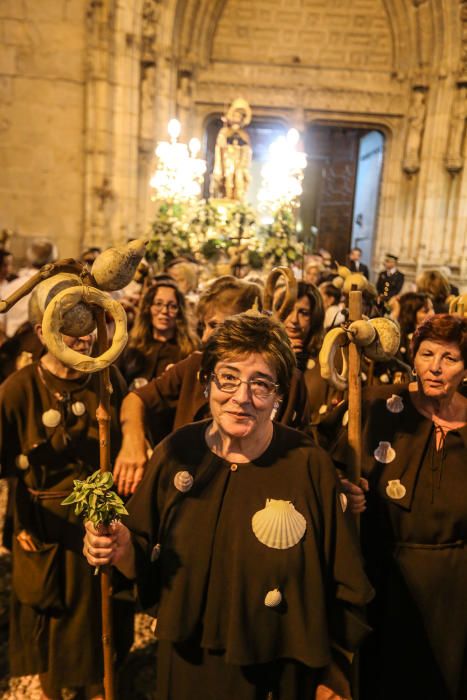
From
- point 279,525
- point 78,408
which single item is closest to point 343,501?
point 279,525

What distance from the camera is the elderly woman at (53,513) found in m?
2.57

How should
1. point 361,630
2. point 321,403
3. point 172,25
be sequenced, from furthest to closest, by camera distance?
point 172,25, point 321,403, point 361,630

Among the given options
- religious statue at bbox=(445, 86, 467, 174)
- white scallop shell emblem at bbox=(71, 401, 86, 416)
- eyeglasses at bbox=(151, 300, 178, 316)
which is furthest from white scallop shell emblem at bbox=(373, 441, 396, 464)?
A: religious statue at bbox=(445, 86, 467, 174)

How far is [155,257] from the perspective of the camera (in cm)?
863

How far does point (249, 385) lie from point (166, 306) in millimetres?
2271

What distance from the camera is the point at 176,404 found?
2.66 metres

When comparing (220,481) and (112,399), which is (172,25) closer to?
(112,399)

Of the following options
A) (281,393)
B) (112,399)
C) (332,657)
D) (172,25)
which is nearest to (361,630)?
(332,657)

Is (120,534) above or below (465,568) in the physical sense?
above

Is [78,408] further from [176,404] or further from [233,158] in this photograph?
[233,158]

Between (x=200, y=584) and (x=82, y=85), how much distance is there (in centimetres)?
1077

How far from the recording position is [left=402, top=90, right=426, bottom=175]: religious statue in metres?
12.9

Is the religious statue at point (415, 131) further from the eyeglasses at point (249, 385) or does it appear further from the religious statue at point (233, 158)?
the eyeglasses at point (249, 385)

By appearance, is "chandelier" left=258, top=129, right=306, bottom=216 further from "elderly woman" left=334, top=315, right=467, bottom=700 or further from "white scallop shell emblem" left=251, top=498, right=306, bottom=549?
"white scallop shell emblem" left=251, top=498, right=306, bottom=549
